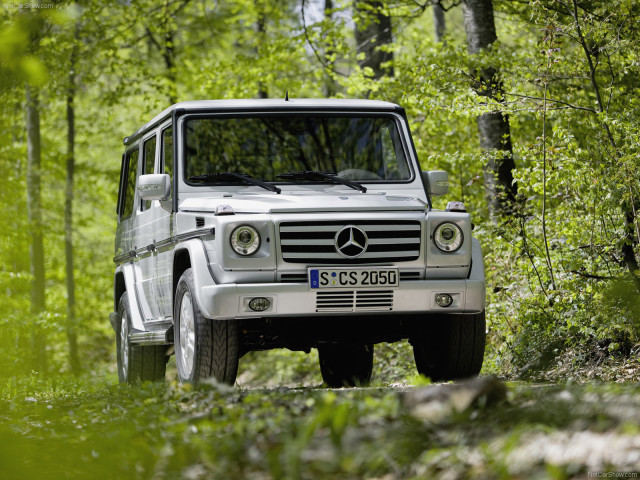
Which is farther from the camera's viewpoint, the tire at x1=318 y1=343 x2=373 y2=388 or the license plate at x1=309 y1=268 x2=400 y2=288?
the tire at x1=318 y1=343 x2=373 y2=388

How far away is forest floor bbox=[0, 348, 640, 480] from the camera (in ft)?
11.2

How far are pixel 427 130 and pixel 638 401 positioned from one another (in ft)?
37.4

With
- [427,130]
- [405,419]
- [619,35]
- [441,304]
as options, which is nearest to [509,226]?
[619,35]

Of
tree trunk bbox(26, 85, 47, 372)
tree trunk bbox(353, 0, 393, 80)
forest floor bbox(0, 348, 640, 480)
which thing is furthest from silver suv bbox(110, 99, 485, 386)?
tree trunk bbox(26, 85, 47, 372)

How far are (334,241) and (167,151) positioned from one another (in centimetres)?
220

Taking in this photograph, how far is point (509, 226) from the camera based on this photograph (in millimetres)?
10016

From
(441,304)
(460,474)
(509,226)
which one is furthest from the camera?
(509,226)

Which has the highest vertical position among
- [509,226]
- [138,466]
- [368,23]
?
[368,23]

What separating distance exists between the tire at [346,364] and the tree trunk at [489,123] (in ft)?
8.31

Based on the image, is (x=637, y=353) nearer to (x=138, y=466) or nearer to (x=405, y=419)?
(x=405, y=419)

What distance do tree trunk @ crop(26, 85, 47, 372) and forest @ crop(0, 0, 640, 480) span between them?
5 cm

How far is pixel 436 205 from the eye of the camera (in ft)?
44.0

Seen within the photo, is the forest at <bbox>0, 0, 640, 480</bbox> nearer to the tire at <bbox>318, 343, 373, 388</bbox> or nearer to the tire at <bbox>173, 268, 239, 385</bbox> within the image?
the tire at <bbox>173, 268, 239, 385</bbox>

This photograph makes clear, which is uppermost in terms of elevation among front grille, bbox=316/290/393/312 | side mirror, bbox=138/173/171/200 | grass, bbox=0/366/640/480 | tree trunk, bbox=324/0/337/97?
tree trunk, bbox=324/0/337/97
